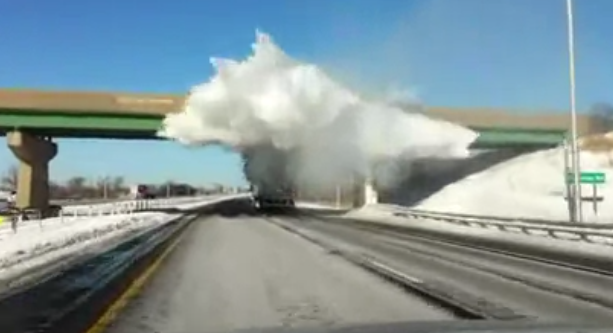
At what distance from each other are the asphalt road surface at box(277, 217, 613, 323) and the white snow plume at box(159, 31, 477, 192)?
38018 millimetres

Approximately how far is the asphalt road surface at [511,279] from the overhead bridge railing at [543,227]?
4.38 m

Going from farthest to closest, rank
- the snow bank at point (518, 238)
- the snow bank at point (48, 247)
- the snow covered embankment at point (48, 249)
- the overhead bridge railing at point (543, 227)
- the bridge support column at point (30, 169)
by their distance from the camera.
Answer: the bridge support column at point (30, 169) < the overhead bridge railing at point (543, 227) < the snow bank at point (518, 238) < the snow bank at point (48, 247) < the snow covered embankment at point (48, 249)

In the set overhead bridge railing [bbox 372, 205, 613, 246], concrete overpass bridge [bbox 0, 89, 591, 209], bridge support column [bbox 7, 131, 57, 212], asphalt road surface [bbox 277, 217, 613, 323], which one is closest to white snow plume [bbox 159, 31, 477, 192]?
concrete overpass bridge [bbox 0, 89, 591, 209]

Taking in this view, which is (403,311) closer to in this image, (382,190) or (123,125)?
(123,125)

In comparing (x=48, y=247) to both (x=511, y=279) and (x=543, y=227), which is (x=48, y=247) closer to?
(x=511, y=279)

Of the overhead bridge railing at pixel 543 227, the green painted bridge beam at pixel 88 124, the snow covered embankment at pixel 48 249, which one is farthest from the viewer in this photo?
the green painted bridge beam at pixel 88 124

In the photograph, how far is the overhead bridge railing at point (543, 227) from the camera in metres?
29.0

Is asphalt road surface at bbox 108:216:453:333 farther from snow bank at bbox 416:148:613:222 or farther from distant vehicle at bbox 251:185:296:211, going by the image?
distant vehicle at bbox 251:185:296:211

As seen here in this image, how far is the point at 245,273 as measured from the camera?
60.8 feet

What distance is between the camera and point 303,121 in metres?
66.9

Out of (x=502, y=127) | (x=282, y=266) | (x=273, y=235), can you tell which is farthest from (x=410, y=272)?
(x=502, y=127)

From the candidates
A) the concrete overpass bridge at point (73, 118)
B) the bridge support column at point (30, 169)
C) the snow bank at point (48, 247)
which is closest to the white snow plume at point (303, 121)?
the concrete overpass bridge at point (73, 118)

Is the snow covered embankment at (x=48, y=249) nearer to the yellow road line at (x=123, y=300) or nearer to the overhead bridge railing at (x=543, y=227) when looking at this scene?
the yellow road line at (x=123, y=300)

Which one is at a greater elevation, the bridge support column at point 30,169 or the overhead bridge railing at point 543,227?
the bridge support column at point 30,169
